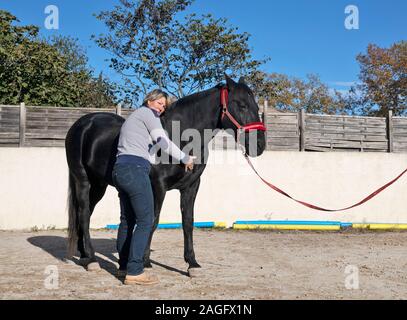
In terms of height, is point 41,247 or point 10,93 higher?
point 10,93

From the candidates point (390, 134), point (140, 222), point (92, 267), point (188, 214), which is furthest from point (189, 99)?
point (390, 134)

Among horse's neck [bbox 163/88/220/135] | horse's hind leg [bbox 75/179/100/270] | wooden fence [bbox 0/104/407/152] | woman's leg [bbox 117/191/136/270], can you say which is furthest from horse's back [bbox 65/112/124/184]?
wooden fence [bbox 0/104/407/152]

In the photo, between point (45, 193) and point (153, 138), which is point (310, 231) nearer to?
point (45, 193)

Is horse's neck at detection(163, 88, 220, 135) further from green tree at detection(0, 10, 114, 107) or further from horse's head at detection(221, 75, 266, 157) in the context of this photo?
green tree at detection(0, 10, 114, 107)

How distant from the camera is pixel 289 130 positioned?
11.7m

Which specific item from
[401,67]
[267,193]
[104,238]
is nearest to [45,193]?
[104,238]

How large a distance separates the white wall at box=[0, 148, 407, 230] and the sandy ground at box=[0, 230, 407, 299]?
1294mm

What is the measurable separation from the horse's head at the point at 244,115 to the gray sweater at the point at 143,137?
31.1 inches

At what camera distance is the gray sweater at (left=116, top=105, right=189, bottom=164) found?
4512 millimetres

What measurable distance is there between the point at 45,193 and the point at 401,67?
31074 mm

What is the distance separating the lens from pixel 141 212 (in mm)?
4480

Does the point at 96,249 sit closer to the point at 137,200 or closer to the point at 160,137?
the point at 137,200
